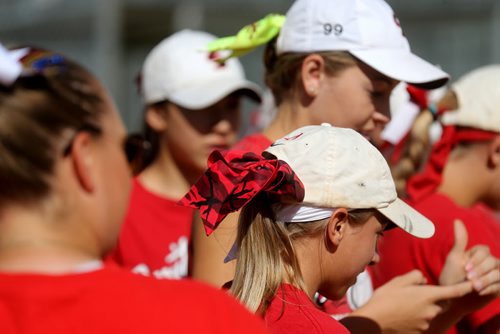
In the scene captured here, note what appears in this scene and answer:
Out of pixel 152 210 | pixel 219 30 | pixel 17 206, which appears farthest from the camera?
pixel 219 30

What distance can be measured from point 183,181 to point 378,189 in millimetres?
2154

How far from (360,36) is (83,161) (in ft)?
5.44

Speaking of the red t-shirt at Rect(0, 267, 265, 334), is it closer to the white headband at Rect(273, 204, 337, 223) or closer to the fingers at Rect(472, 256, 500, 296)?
the white headband at Rect(273, 204, 337, 223)

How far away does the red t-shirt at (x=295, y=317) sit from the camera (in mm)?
2225

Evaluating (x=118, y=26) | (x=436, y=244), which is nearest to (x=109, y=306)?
(x=436, y=244)

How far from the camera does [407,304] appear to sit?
288cm

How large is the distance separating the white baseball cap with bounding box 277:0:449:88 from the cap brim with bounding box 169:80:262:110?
1.35 meters

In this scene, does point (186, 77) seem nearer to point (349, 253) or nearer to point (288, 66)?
point (288, 66)

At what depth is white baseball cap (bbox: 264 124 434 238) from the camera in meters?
2.42

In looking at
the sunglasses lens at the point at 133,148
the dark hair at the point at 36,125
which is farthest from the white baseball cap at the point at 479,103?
the dark hair at the point at 36,125

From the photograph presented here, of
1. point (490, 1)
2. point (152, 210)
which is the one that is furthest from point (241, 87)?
point (490, 1)

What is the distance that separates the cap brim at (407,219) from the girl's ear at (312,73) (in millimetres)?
657

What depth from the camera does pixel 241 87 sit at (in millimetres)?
4801

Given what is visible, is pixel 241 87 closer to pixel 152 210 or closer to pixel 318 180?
pixel 152 210
